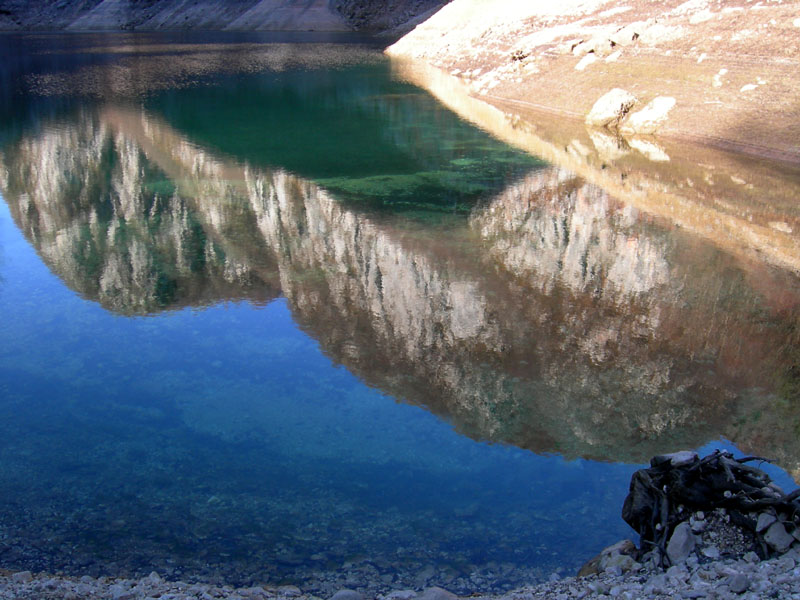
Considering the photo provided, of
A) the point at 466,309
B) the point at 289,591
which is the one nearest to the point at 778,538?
the point at 289,591

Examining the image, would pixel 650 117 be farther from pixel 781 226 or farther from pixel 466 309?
pixel 466 309

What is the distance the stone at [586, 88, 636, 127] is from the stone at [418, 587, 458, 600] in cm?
2587

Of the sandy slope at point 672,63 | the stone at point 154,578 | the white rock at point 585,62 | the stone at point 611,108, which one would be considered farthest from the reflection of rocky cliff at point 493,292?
the white rock at point 585,62

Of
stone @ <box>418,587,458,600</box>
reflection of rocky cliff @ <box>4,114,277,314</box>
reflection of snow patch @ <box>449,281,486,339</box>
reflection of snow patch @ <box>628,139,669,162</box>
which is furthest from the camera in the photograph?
reflection of snow patch @ <box>628,139,669,162</box>

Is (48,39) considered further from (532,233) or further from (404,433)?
(404,433)

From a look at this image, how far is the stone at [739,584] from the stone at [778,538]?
972 mm

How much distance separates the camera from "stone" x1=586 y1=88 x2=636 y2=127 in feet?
97.0

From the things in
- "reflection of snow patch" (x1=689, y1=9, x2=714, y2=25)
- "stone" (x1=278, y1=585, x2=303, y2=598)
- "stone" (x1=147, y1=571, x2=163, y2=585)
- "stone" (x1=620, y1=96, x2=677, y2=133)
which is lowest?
"stone" (x1=278, y1=585, x2=303, y2=598)

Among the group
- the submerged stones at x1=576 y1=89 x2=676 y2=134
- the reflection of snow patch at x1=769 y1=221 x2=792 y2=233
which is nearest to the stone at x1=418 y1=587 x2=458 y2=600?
the reflection of snow patch at x1=769 y1=221 x2=792 y2=233

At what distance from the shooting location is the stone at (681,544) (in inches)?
269

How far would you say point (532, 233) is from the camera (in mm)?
17406

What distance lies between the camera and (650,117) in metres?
28.8

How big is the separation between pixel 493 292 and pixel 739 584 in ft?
29.0

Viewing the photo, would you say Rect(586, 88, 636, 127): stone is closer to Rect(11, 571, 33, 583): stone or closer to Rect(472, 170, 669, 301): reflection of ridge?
Rect(472, 170, 669, 301): reflection of ridge
